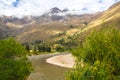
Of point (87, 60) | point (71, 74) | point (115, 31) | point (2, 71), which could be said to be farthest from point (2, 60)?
point (71, 74)

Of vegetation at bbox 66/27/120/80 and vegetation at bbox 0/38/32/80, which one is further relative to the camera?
vegetation at bbox 0/38/32/80

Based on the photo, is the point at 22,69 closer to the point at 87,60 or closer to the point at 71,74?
the point at 87,60

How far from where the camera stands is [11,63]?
234 feet

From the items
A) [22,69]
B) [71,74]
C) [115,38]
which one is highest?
[115,38]

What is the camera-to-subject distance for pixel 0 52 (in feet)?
245

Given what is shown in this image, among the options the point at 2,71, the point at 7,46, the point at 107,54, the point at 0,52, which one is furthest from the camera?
the point at 7,46

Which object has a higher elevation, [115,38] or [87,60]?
[115,38]

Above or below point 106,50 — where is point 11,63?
below

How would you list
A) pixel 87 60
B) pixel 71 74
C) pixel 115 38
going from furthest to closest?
pixel 87 60, pixel 115 38, pixel 71 74

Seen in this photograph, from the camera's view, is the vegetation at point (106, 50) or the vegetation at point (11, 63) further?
the vegetation at point (11, 63)

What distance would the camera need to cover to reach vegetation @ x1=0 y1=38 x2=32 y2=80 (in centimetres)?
6719

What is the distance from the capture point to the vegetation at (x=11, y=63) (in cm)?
6719

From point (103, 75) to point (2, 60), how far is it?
140 feet

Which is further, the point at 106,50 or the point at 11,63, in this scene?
the point at 11,63
